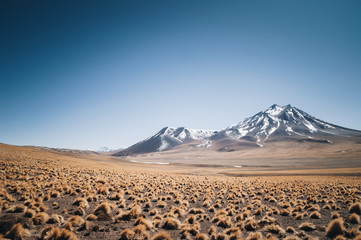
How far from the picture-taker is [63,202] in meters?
10.6

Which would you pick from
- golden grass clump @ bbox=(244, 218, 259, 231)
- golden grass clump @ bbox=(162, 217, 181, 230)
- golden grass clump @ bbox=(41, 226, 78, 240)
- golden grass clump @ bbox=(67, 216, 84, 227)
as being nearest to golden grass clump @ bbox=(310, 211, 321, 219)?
golden grass clump @ bbox=(244, 218, 259, 231)

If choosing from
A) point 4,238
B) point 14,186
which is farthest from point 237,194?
point 14,186

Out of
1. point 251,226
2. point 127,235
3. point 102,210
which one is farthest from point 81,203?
point 251,226

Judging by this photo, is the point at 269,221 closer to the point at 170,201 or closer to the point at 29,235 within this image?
the point at 170,201

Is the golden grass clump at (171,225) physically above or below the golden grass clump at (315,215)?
above

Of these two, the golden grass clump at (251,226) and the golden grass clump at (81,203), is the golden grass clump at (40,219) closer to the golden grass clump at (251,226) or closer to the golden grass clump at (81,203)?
the golden grass clump at (81,203)

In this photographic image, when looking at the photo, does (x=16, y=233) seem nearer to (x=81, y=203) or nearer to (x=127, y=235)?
(x=127, y=235)

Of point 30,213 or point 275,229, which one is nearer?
point 30,213

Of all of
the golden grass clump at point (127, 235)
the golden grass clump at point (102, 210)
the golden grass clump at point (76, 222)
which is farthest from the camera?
the golden grass clump at point (102, 210)

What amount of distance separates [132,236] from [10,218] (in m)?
5.07

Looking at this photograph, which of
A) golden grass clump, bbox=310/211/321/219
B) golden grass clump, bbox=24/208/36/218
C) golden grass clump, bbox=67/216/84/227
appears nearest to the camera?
golden grass clump, bbox=67/216/84/227

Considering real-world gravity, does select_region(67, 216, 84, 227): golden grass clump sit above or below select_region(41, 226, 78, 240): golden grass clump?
below

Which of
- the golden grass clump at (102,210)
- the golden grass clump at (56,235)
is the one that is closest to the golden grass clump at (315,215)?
the golden grass clump at (102,210)

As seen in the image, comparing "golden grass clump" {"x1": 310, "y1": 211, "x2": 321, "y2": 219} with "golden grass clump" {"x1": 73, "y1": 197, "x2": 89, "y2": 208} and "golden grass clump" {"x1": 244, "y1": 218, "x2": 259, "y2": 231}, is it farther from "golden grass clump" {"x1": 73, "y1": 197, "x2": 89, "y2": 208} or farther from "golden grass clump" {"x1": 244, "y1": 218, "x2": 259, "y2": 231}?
"golden grass clump" {"x1": 73, "y1": 197, "x2": 89, "y2": 208}
